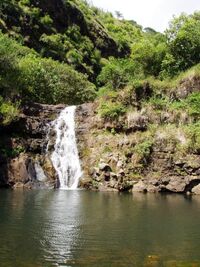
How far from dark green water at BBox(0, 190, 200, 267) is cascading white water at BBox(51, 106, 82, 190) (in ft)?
52.9

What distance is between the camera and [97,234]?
2158 cm

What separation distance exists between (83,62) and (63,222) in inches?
3494

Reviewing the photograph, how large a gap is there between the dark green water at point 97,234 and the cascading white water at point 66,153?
16.1m

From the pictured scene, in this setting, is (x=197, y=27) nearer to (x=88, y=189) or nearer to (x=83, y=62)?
(x=88, y=189)

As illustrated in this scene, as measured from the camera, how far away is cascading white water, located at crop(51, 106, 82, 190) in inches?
1977

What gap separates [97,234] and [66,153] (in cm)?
3162

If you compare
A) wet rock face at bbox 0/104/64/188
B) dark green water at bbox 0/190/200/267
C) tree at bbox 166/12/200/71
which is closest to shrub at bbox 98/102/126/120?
wet rock face at bbox 0/104/64/188

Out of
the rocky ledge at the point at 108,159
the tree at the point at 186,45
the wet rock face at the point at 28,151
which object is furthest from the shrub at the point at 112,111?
the tree at the point at 186,45

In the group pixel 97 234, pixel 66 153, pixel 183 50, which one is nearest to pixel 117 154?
pixel 66 153

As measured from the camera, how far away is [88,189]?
Result: 156 ft

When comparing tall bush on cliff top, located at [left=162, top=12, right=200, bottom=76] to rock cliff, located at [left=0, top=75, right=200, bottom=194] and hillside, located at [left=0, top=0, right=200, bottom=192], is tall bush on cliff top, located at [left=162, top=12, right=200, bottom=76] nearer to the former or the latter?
hillside, located at [left=0, top=0, right=200, bottom=192]

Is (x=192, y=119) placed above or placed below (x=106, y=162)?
Result: above

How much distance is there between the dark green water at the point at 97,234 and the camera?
1686 centimetres

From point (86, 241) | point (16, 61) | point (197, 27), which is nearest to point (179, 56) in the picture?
point (197, 27)
